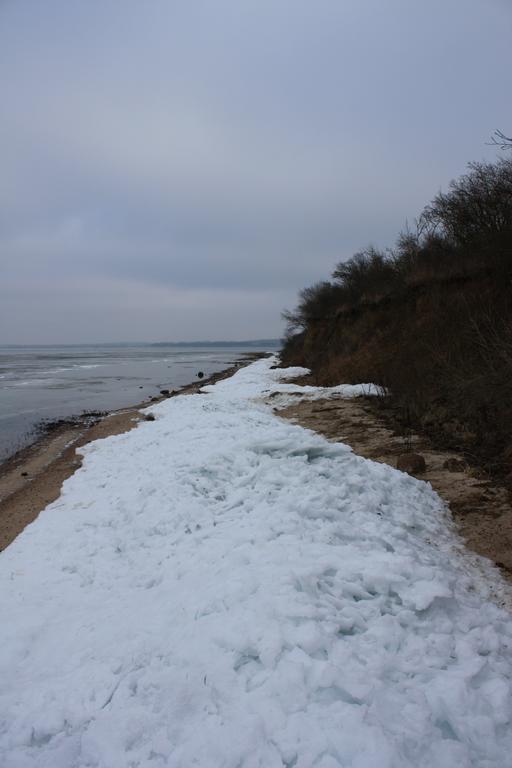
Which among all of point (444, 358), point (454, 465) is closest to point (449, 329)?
point (444, 358)

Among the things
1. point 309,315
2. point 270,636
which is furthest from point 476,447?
point 309,315

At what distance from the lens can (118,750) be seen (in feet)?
9.21

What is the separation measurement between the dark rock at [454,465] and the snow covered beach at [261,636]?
1.43m

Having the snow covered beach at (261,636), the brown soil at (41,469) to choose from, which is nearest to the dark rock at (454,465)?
the snow covered beach at (261,636)

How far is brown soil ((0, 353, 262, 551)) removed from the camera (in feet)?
27.5

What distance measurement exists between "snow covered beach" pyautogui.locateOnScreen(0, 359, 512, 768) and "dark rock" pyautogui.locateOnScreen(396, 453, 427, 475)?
3.27ft

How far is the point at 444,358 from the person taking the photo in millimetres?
12719

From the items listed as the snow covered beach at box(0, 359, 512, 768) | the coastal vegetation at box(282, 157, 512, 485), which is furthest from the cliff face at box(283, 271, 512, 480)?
the snow covered beach at box(0, 359, 512, 768)

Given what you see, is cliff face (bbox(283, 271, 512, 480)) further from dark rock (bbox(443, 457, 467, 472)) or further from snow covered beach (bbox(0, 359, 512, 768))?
snow covered beach (bbox(0, 359, 512, 768))

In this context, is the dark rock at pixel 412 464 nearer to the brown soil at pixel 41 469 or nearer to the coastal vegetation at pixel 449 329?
the coastal vegetation at pixel 449 329

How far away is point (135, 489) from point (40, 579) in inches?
102

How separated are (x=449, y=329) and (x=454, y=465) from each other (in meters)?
8.46

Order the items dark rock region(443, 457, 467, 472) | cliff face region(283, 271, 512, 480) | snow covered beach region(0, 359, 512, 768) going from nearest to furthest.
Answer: snow covered beach region(0, 359, 512, 768) < dark rock region(443, 457, 467, 472) < cliff face region(283, 271, 512, 480)

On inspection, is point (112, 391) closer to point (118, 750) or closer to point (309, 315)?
point (309, 315)
